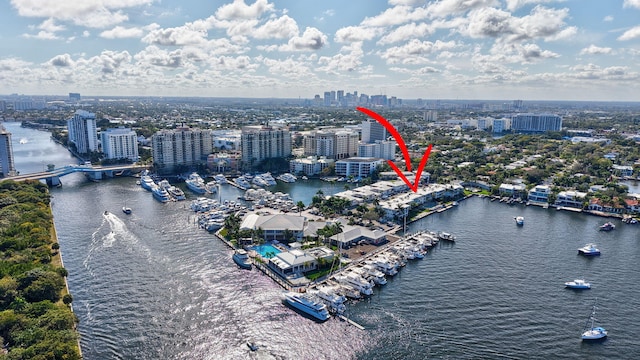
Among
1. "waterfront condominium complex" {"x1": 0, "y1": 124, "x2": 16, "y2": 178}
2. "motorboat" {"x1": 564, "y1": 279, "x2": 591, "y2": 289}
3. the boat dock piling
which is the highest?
"waterfront condominium complex" {"x1": 0, "y1": 124, "x2": 16, "y2": 178}

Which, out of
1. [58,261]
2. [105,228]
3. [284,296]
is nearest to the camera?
[284,296]

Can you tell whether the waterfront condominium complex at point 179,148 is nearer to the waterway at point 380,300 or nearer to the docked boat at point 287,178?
the docked boat at point 287,178

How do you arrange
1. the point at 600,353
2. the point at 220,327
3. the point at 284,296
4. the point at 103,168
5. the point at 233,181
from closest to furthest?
the point at 600,353, the point at 220,327, the point at 284,296, the point at 233,181, the point at 103,168

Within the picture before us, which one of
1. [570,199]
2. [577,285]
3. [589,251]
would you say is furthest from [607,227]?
[577,285]

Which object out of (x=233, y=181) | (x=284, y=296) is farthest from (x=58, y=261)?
(x=233, y=181)

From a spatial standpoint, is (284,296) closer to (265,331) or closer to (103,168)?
(265,331)

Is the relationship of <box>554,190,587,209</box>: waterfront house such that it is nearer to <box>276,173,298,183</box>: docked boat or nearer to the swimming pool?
<box>276,173,298,183</box>: docked boat

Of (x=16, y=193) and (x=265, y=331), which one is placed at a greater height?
(x=16, y=193)

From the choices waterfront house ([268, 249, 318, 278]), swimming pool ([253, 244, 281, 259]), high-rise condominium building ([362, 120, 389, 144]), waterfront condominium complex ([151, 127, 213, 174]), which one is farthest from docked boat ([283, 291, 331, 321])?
high-rise condominium building ([362, 120, 389, 144])

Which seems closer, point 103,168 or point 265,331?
point 265,331
